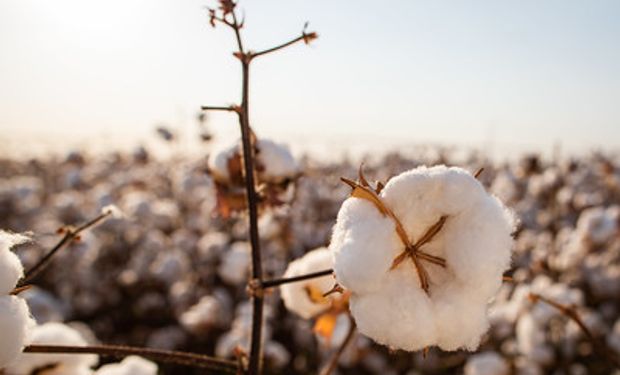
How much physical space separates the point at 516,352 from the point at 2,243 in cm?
467

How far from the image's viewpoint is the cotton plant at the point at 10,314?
832 millimetres

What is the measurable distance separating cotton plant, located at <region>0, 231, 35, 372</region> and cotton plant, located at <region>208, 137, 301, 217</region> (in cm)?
80

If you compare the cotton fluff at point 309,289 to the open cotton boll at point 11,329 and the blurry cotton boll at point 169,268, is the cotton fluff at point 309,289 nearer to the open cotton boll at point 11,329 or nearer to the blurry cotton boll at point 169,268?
the open cotton boll at point 11,329

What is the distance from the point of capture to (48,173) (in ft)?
49.7

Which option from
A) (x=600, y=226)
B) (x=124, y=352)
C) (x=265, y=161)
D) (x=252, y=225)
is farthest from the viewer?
(x=600, y=226)

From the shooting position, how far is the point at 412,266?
0.91 meters

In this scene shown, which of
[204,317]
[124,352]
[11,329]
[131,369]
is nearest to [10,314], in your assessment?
[11,329]

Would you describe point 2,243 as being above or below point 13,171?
above

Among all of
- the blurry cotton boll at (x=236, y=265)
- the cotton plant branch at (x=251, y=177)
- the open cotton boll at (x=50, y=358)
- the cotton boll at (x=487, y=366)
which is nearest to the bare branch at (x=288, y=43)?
the cotton plant branch at (x=251, y=177)

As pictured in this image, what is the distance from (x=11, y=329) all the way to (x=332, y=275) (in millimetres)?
610

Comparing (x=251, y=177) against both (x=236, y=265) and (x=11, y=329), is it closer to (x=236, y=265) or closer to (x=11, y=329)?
(x=11, y=329)

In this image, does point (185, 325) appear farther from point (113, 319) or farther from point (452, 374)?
point (452, 374)

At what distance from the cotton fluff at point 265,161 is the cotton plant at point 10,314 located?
795mm

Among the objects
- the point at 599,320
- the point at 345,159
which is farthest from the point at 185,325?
the point at 345,159
